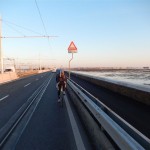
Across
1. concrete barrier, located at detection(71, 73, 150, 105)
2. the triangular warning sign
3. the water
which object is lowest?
the water

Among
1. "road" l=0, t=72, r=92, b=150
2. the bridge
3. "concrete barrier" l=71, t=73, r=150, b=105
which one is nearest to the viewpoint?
the bridge

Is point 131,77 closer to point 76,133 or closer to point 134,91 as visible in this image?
point 134,91

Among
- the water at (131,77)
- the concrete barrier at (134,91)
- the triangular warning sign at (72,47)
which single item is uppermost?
the triangular warning sign at (72,47)

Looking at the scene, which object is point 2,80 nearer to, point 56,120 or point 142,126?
point 56,120

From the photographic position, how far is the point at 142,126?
716 centimetres

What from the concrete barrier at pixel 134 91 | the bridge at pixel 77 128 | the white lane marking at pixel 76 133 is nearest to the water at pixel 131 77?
the concrete barrier at pixel 134 91

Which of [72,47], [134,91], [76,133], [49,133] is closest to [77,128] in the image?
[76,133]

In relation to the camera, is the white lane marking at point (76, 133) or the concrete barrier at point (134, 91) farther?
the concrete barrier at point (134, 91)

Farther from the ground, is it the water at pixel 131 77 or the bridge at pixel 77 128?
the bridge at pixel 77 128

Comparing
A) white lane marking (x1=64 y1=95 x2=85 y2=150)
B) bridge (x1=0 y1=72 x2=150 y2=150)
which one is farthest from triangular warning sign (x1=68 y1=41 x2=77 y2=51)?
white lane marking (x1=64 y1=95 x2=85 y2=150)

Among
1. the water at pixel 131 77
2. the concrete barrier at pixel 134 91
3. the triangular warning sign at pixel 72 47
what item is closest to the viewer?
the concrete barrier at pixel 134 91

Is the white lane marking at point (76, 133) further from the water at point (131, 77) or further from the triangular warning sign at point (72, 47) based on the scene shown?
the triangular warning sign at point (72, 47)

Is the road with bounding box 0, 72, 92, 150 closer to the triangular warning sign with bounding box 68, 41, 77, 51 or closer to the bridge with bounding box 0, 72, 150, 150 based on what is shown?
the bridge with bounding box 0, 72, 150, 150

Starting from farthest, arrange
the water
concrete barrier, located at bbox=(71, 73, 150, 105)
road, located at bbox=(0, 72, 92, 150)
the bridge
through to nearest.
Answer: the water → concrete barrier, located at bbox=(71, 73, 150, 105) → road, located at bbox=(0, 72, 92, 150) → the bridge
